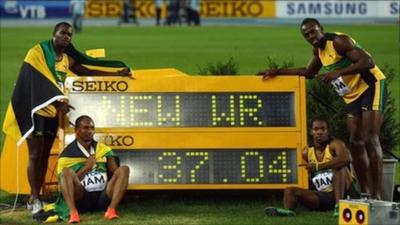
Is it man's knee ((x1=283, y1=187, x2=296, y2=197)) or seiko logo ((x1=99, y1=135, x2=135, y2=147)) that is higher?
seiko logo ((x1=99, y1=135, x2=135, y2=147))

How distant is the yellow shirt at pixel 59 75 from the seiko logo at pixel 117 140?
0.54 metres

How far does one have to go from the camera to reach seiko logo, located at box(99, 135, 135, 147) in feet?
38.9

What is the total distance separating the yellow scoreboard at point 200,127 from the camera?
11.9 m

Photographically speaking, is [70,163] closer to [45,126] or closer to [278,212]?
[45,126]

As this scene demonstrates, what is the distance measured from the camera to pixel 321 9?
62.1 m

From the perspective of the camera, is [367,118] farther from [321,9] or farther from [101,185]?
[321,9]

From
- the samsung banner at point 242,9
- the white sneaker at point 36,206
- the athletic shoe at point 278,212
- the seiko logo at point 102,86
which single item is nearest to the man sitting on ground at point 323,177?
the athletic shoe at point 278,212

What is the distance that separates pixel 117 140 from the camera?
38.9 feet

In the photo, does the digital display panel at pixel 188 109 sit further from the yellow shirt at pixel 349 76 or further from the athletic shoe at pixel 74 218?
the athletic shoe at pixel 74 218

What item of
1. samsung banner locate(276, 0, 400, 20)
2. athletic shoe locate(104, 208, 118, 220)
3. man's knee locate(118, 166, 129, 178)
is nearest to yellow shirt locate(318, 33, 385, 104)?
man's knee locate(118, 166, 129, 178)

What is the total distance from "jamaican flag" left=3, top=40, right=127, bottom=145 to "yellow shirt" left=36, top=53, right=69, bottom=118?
0.29ft

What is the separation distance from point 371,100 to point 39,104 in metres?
3.17

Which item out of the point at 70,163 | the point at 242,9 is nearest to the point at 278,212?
the point at 70,163

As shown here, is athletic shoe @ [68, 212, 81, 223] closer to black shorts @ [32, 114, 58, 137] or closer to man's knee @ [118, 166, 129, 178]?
man's knee @ [118, 166, 129, 178]
